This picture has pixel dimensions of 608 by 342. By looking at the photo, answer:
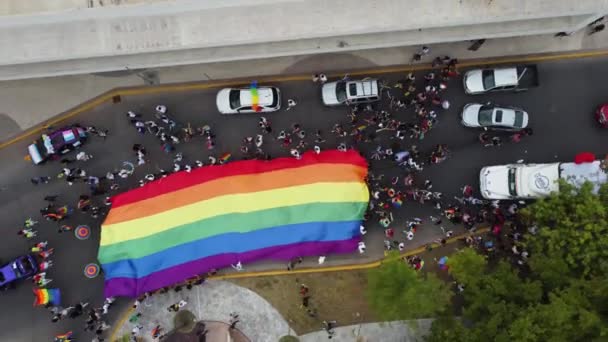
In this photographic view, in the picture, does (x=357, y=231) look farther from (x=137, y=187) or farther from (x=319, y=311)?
(x=137, y=187)

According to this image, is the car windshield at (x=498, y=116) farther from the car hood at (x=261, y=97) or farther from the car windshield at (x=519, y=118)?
the car hood at (x=261, y=97)

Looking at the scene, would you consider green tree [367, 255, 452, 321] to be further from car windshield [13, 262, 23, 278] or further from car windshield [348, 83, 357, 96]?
car windshield [13, 262, 23, 278]

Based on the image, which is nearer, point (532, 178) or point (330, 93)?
point (532, 178)

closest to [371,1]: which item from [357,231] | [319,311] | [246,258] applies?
[357,231]

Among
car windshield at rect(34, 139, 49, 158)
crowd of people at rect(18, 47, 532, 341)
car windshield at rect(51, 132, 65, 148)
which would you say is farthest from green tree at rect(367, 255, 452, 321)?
car windshield at rect(34, 139, 49, 158)

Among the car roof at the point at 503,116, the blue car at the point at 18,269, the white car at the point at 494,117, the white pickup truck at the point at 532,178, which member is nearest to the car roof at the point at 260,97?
the white car at the point at 494,117

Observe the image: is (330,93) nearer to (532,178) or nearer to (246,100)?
(246,100)

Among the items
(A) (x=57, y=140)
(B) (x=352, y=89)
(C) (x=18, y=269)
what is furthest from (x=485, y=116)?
(C) (x=18, y=269)
